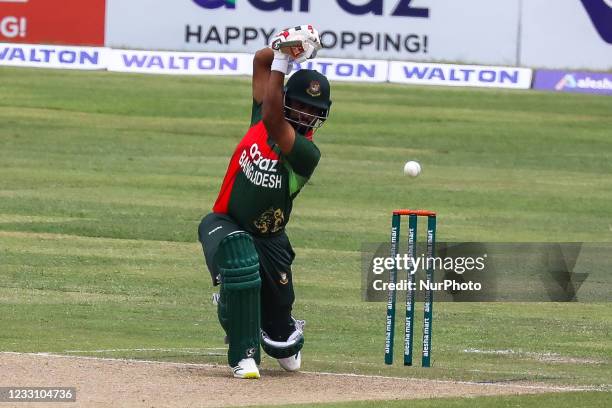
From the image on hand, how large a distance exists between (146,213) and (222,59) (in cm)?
1549

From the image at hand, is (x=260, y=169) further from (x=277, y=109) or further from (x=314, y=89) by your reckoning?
(x=314, y=89)

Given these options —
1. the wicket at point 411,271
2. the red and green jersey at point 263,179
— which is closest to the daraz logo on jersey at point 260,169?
the red and green jersey at point 263,179

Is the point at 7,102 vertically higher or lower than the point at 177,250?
higher

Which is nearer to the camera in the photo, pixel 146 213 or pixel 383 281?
→ pixel 383 281

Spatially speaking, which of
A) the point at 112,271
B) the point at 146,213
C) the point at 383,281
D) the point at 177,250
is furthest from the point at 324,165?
the point at 383,281

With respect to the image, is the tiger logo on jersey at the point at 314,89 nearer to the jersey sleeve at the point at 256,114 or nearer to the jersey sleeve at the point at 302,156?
the jersey sleeve at the point at 302,156

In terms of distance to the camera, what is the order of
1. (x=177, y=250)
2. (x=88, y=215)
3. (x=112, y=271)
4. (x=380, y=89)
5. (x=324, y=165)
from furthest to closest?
(x=380, y=89)
(x=324, y=165)
(x=88, y=215)
(x=177, y=250)
(x=112, y=271)

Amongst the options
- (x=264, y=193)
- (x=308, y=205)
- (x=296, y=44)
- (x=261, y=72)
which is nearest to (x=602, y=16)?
(x=308, y=205)

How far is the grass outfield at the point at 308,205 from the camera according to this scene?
1089cm

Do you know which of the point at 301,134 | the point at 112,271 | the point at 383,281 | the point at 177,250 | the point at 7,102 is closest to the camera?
the point at 301,134

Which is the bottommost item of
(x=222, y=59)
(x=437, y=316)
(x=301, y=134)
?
(x=437, y=316)

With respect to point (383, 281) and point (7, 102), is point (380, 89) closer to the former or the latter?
point (7, 102)

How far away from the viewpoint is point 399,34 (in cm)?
3362

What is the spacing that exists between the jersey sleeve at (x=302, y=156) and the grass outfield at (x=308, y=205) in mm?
1458
